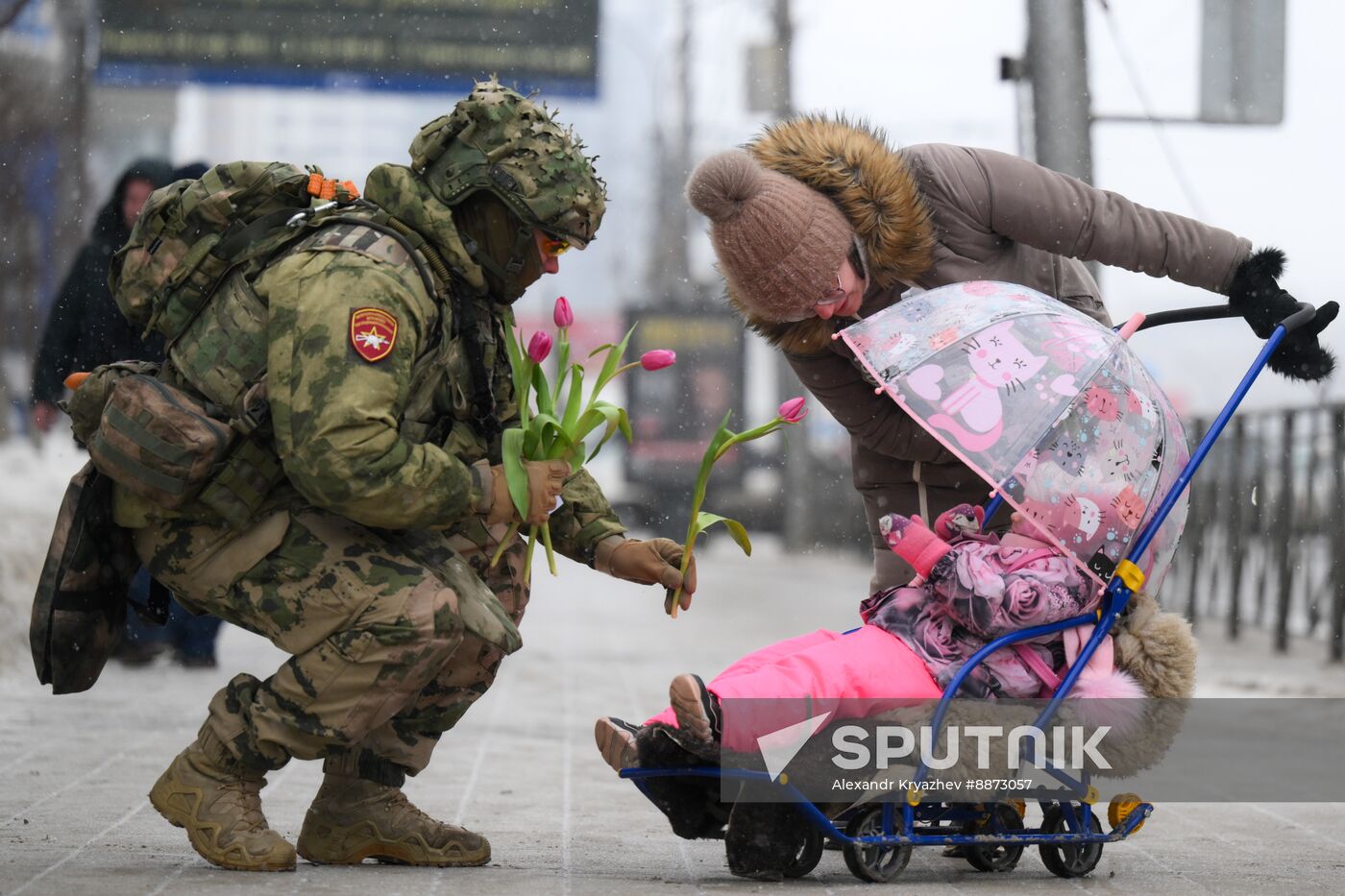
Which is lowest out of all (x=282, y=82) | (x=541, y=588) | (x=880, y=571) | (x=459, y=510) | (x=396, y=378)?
(x=541, y=588)

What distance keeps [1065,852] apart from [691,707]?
3.37 ft

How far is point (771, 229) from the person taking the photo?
4.07m

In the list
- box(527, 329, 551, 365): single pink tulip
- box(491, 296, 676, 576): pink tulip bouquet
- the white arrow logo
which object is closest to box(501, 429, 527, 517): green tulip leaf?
box(491, 296, 676, 576): pink tulip bouquet

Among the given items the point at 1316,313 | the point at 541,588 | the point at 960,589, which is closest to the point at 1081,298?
the point at 1316,313

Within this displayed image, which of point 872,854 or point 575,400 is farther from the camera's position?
point 575,400

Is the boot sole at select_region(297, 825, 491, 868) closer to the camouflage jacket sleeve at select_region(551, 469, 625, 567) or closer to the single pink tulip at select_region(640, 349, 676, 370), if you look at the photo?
the camouflage jacket sleeve at select_region(551, 469, 625, 567)

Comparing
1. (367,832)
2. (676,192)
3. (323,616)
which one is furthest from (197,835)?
(676,192)

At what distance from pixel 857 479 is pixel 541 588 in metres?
12.3

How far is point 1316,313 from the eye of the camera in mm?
4129

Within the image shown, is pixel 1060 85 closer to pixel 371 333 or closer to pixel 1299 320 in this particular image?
pixel 1299 320

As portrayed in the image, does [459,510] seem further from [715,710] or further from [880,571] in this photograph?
[880,571]

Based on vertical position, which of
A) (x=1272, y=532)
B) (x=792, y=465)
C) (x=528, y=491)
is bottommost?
(x=792, y=465)

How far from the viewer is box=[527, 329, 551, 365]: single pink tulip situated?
3.93m

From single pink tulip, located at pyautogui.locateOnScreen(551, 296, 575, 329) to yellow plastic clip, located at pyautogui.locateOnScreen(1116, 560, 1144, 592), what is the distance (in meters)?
1.29
